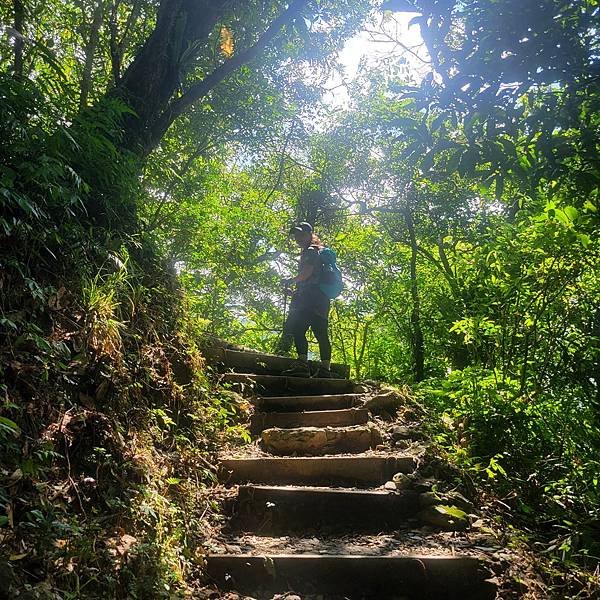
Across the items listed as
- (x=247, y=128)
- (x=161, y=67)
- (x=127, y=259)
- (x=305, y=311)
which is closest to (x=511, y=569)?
(x=127, y=259)

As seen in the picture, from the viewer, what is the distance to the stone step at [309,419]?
14.4 ft

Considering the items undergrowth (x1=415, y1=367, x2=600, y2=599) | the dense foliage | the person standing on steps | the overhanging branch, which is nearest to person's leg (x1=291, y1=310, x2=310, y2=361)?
the person standing on steps

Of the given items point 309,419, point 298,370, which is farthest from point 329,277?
point 309,419

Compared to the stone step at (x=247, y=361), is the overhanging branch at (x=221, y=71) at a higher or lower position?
higher

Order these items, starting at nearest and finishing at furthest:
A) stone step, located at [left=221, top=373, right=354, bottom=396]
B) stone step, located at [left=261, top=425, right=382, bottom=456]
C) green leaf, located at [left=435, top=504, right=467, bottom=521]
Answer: green leaf, located at [left=435, top=504, right=467, bottom=521]
stone step, located at [left=261, top=425, right=382, bottom=456]
stone step, located at [left=221, top=373, right=354, bottom=396]

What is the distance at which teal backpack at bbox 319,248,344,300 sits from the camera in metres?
5.98

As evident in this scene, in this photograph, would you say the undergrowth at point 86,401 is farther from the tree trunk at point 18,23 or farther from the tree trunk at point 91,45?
the tree trunk at point 91,45

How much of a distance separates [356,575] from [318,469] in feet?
3.35

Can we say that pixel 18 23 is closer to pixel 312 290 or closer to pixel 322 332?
pixel 312 290

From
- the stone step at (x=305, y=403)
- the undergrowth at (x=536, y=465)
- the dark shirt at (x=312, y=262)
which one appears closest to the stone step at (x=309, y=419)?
the stone step at (x=305, y=403)

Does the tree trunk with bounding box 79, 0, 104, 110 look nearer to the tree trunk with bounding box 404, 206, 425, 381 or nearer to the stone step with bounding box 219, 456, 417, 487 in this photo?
the stone step with bounding box 219, 456, 417, 487

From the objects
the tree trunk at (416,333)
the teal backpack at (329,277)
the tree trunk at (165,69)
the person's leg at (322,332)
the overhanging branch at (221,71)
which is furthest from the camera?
the tree trunk at (416,333)

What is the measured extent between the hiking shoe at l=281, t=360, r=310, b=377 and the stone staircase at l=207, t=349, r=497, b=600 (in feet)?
2.28

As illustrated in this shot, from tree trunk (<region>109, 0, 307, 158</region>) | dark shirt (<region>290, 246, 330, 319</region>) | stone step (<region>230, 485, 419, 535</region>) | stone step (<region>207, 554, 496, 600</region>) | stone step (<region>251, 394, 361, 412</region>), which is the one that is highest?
tree trunk (<region>109, 0, 307, 158</region>)
